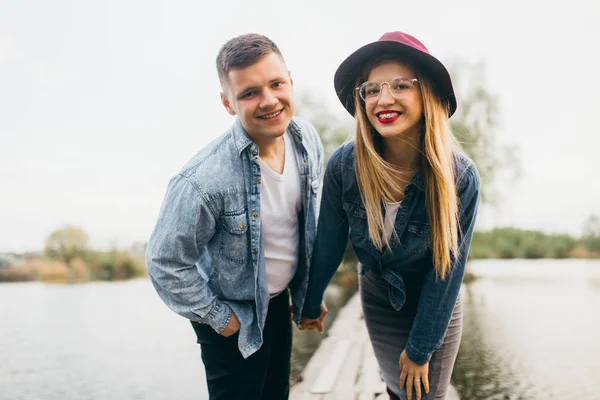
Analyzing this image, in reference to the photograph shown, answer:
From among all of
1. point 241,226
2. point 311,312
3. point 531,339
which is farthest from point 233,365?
point 531,339

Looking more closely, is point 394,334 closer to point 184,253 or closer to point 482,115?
point 184,253

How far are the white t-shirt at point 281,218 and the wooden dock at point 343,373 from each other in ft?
4.61

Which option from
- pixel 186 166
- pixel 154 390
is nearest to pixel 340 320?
pixel 154 390

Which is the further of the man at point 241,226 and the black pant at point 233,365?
the black pant at point 233,365

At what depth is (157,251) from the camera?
1.66m

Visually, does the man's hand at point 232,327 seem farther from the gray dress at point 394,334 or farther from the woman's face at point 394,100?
the woman's face at point 394,100

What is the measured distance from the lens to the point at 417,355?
1.72 meters

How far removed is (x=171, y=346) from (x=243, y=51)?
4672 mm

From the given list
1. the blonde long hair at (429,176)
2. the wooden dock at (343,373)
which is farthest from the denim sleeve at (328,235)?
the wooden dock at (343,373)

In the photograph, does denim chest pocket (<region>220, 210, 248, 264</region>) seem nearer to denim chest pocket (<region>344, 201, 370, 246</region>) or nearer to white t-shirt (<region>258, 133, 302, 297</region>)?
white t-shirt (<region>258, 133, 302, 297</region>)

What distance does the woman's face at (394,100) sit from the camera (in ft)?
5.25

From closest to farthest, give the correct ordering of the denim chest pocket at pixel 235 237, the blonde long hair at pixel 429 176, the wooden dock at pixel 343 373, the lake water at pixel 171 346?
1. the blonde long hair at pixel 429 176
2. the denim chest pocket at pixel 235 237
3. the wooden dock at pixel 343 373
4. the lake water at pixel 171 346

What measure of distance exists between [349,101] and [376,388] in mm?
2106

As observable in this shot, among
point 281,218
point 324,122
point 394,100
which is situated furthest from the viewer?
point 324,122
